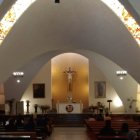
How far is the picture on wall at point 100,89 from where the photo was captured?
28141mm

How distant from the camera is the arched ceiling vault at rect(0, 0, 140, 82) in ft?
51.9

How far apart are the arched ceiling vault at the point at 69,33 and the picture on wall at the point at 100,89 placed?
25.0 feet

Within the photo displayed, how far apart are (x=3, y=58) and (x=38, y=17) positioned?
2550 millimetres

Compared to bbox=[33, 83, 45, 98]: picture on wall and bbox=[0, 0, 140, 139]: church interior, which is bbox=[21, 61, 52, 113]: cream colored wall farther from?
bbox=[33, 83, 45, 98]: picture on wall

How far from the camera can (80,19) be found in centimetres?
1719

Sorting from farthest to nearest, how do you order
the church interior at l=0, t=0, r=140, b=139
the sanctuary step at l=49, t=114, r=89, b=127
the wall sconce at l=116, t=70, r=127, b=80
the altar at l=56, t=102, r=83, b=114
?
the altar at l=56, t=102, r=83, b=114
the sanctuary step at l=49, t=114, r=89, b=127
the wall sconce at l=116, t=70, r=127, b=80
the church interior at l=0, t=0, r=140, b=139

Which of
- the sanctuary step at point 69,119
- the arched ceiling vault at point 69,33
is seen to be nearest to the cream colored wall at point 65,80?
the sanctuary step at point 69,119

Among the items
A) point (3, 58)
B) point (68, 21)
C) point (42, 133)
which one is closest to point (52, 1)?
point (68, 21)

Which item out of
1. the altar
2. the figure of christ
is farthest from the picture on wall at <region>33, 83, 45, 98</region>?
the altar

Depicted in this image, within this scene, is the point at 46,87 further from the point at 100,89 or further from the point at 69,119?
the point at 69,119

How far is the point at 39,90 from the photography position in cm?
2855

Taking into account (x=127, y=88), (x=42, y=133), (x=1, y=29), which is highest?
(x=1, y=29)

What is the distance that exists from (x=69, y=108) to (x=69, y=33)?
817 centimetres

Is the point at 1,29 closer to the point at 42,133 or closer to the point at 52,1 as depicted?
the point at 52,1
